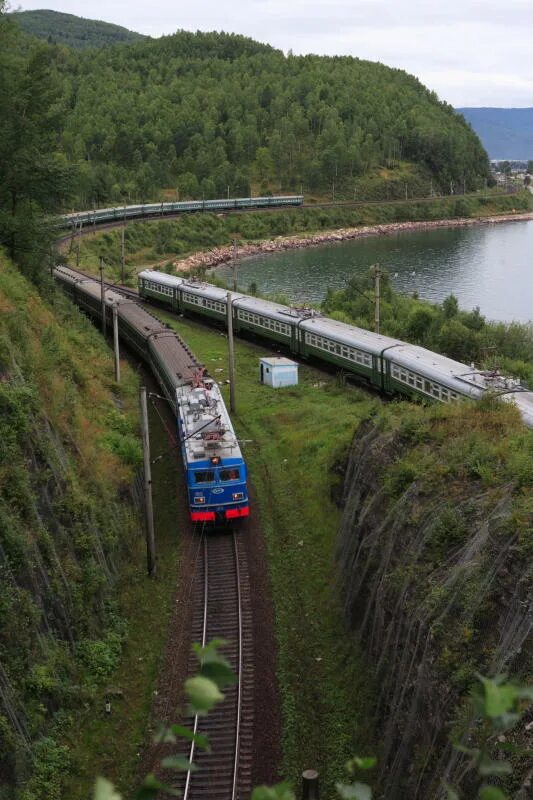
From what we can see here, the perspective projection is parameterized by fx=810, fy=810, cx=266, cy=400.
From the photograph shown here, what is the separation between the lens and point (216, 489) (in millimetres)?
23688

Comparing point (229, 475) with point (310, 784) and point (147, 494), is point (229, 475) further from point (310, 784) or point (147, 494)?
point (310, 784)

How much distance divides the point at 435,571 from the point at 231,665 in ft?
15.3

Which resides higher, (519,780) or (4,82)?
(4,82)

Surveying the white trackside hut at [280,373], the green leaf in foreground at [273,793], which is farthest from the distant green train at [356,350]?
the green leaf in foreground at [273,793]

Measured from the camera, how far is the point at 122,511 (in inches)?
927

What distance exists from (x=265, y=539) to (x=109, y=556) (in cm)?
509

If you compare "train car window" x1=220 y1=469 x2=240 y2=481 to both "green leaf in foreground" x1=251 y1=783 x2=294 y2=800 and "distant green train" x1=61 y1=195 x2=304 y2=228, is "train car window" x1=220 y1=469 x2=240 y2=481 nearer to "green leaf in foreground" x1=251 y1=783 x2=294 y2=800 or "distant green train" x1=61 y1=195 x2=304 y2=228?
"green leaf in foreground" x1=251 y1=783 x2=294 y2=800

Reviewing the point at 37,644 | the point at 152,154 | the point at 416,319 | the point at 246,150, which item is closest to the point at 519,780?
the point at 37,644

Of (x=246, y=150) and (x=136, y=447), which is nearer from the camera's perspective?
(x=136, y=447)

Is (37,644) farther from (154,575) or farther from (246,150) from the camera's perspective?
(246,150)

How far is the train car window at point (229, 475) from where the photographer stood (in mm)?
23938

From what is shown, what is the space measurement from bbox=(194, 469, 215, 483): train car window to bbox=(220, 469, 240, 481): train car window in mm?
277

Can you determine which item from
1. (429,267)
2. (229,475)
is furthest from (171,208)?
(229,475)

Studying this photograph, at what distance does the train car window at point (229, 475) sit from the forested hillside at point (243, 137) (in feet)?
336
